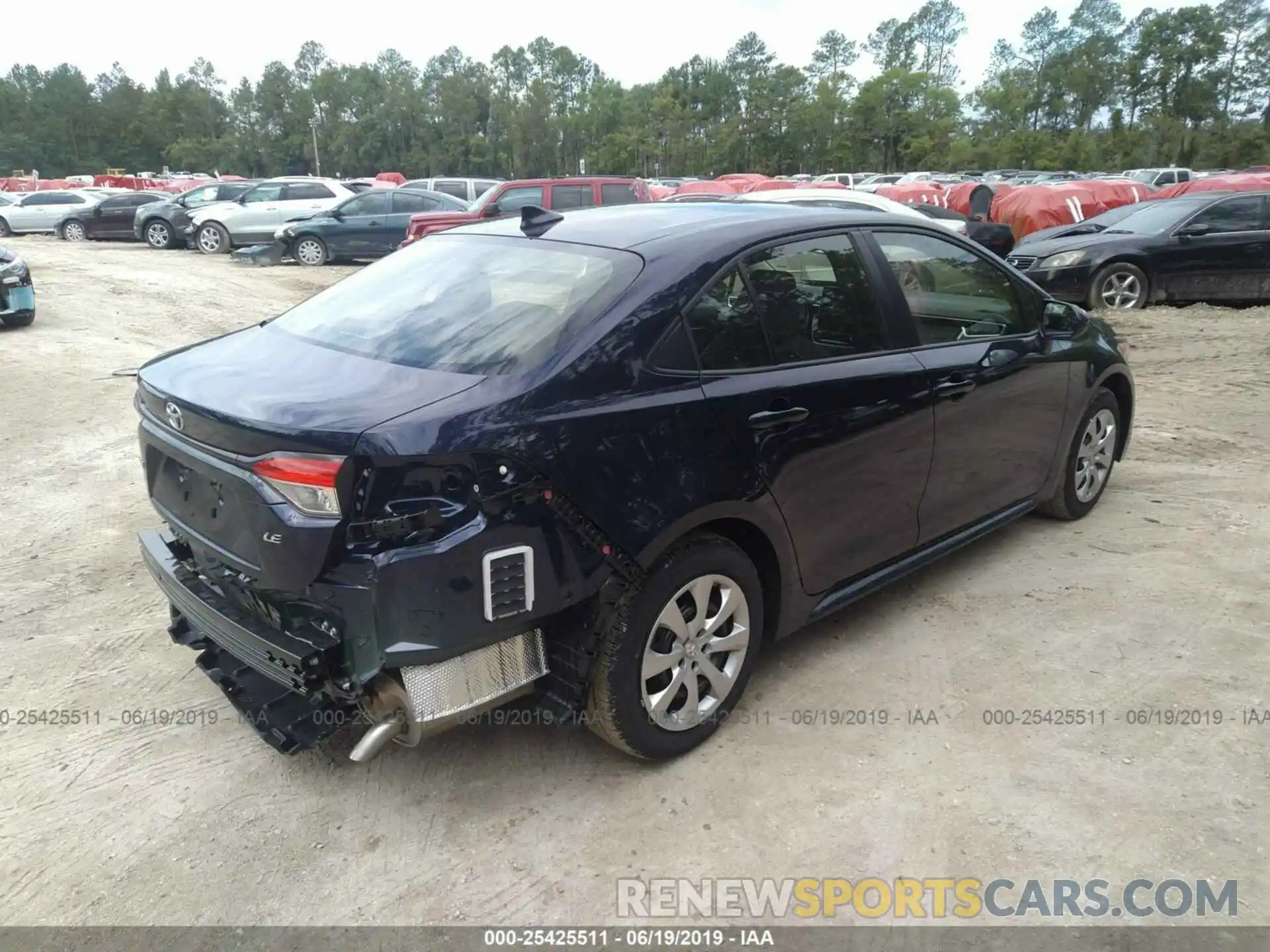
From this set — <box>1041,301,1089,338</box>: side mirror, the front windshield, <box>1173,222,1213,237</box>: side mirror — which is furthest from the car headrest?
<box>1173,222,1213,237</box>: side mirror

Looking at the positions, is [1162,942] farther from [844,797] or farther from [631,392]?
[631,392]

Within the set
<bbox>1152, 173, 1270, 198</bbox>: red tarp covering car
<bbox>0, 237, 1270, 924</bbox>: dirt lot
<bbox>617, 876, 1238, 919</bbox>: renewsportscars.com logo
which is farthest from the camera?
<bbox>1152, 173, 1270, 198</bbox>: red tarp covering car

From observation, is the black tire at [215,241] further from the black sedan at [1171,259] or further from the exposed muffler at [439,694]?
the exposed muffler at [439,694]

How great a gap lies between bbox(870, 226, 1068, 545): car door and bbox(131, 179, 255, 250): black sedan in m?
21.7

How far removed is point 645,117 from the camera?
104375mm

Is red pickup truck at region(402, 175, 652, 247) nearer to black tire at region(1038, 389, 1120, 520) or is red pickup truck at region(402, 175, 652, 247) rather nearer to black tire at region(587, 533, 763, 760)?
black tire at region(1038, 389, 1120, 520)

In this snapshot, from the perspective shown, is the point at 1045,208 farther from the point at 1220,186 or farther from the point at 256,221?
the point at 256,221

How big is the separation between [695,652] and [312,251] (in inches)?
668

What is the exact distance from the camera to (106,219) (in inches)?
945

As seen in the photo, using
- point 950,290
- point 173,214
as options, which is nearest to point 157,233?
point 173,214

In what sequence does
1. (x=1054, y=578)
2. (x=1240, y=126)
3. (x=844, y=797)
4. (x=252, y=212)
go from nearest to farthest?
(x=844, y=797)
(x=1054, y=578)
(x=252, y=212)
(x=1240, y=126)

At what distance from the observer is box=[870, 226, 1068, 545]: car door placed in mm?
3727

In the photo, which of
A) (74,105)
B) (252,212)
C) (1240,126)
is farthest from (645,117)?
(252,212)

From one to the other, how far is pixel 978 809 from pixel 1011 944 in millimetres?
499
